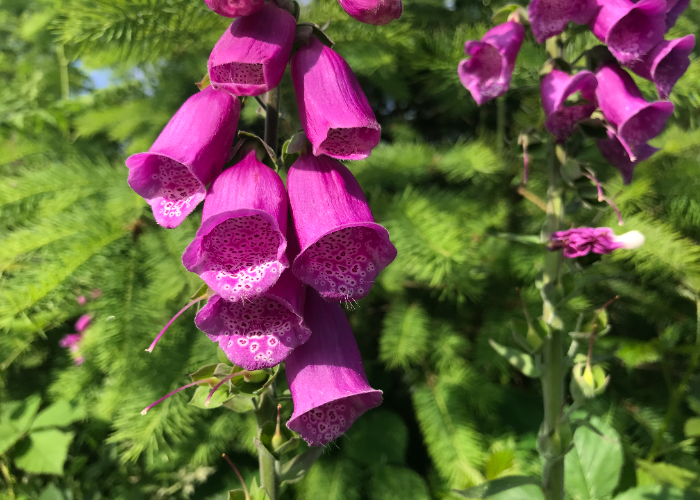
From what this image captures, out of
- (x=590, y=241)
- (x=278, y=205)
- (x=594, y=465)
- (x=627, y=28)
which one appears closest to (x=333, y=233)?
(x=278, y=205)

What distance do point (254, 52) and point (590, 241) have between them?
0.39 m

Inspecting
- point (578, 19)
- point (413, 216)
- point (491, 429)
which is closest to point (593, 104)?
point (578, 19)

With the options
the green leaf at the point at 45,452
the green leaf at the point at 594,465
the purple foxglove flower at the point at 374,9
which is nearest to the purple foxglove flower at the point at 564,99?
the purple foxglove flower at the point at 374,9

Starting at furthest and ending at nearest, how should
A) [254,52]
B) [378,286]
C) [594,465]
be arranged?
[378,286]
[594,465]
[254,52]

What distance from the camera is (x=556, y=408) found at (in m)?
0.51

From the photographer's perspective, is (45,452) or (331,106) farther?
(45,452)

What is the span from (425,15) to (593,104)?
1.71ft

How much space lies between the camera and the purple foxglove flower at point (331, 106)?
31 centimetres

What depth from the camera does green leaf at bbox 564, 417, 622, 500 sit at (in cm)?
64

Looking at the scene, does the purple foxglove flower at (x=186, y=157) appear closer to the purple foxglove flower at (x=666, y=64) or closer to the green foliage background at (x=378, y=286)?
the green foliage background at (x=378, y=286)

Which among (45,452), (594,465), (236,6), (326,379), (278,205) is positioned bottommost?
(45,452)

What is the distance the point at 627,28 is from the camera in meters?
0.48

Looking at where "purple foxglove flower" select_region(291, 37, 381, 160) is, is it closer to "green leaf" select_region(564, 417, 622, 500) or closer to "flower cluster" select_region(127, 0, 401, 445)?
"flower cluster" select_region(127, 0, 401, 445)

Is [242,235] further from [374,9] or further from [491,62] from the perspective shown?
[491,62]
